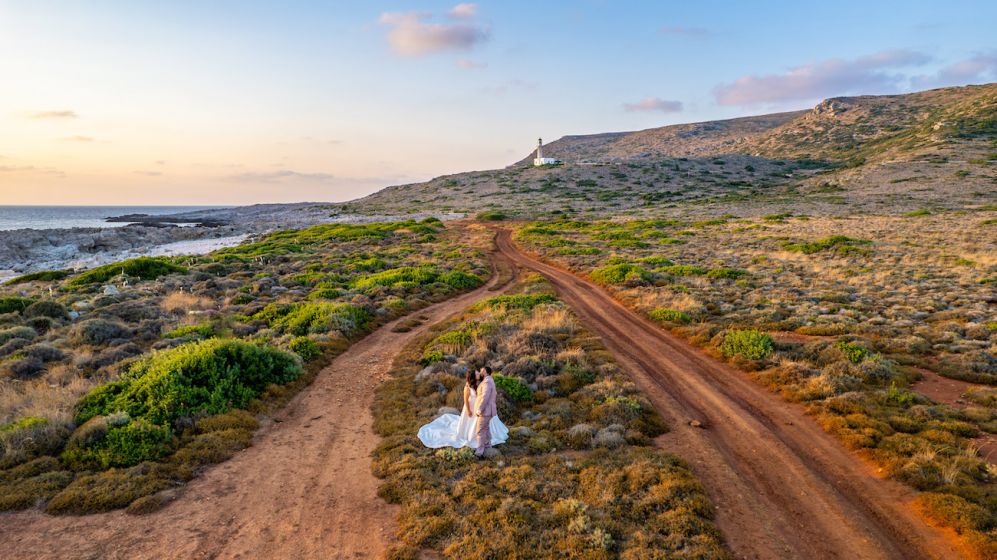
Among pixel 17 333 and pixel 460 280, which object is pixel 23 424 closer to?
pixel 17 333

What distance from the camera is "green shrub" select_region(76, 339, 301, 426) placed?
37.1ft

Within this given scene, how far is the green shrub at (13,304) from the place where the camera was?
21000mm

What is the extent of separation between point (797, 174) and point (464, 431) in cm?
12394

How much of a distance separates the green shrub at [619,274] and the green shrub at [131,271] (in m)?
29.0

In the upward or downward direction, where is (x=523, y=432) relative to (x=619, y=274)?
downward

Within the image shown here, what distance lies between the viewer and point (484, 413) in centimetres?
1022

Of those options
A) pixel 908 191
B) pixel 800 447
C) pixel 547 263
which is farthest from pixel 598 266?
pixel 908 191

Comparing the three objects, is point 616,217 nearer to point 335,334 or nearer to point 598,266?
point 598,266

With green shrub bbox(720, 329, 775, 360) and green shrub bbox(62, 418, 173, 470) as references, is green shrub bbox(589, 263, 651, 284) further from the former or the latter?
green shrub bbox(62, 418, 173, 470)

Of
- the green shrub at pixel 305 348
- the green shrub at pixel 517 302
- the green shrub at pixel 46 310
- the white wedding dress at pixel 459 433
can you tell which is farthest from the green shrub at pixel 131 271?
the white wedding dress at pixel 459 433

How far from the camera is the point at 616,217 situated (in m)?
65.6

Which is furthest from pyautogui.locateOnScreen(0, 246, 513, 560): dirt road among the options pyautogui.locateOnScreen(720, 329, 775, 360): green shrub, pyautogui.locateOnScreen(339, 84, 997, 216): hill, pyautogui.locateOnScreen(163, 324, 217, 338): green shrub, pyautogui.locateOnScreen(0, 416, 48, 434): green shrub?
pyautogui.locateOnScreen(339, 84, 997, 216): hill

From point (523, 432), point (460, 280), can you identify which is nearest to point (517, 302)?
point (460, 280)

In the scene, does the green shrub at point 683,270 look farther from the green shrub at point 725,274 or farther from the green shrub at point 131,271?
the green shrub at point 131,271
